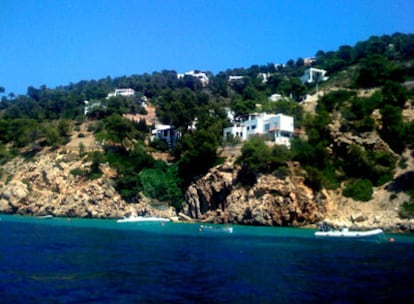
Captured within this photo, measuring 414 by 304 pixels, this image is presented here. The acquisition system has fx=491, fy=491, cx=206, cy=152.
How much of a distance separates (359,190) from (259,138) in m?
13.6

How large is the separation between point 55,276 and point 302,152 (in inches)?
1614

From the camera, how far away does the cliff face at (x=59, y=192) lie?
203 ft

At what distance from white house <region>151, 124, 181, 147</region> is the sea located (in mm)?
44768

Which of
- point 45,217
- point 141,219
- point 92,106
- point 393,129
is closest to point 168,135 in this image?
point 141,219

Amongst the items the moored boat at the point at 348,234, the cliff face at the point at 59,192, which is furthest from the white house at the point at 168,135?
the moored boat at the point at 348,234

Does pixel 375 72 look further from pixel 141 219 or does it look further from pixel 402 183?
pixel 141 219

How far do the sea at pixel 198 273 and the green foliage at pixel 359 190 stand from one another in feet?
71.1

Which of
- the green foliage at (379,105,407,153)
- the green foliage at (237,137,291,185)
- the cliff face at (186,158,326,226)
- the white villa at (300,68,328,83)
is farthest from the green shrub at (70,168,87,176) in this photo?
the white villa at (300,68,328,83)

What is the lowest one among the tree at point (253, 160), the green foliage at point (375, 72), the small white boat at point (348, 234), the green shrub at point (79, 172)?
the small white boat at point (348, 234)

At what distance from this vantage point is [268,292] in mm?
15891

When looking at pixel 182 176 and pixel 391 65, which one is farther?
pixel 391 65

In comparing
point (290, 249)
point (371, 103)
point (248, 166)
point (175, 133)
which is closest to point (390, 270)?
point (290, 249)

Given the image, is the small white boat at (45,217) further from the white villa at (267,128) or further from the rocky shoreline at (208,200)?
the white villa at (267,128)

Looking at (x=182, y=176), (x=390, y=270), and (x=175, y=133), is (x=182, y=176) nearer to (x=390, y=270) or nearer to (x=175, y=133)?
(x=175, y=133)
